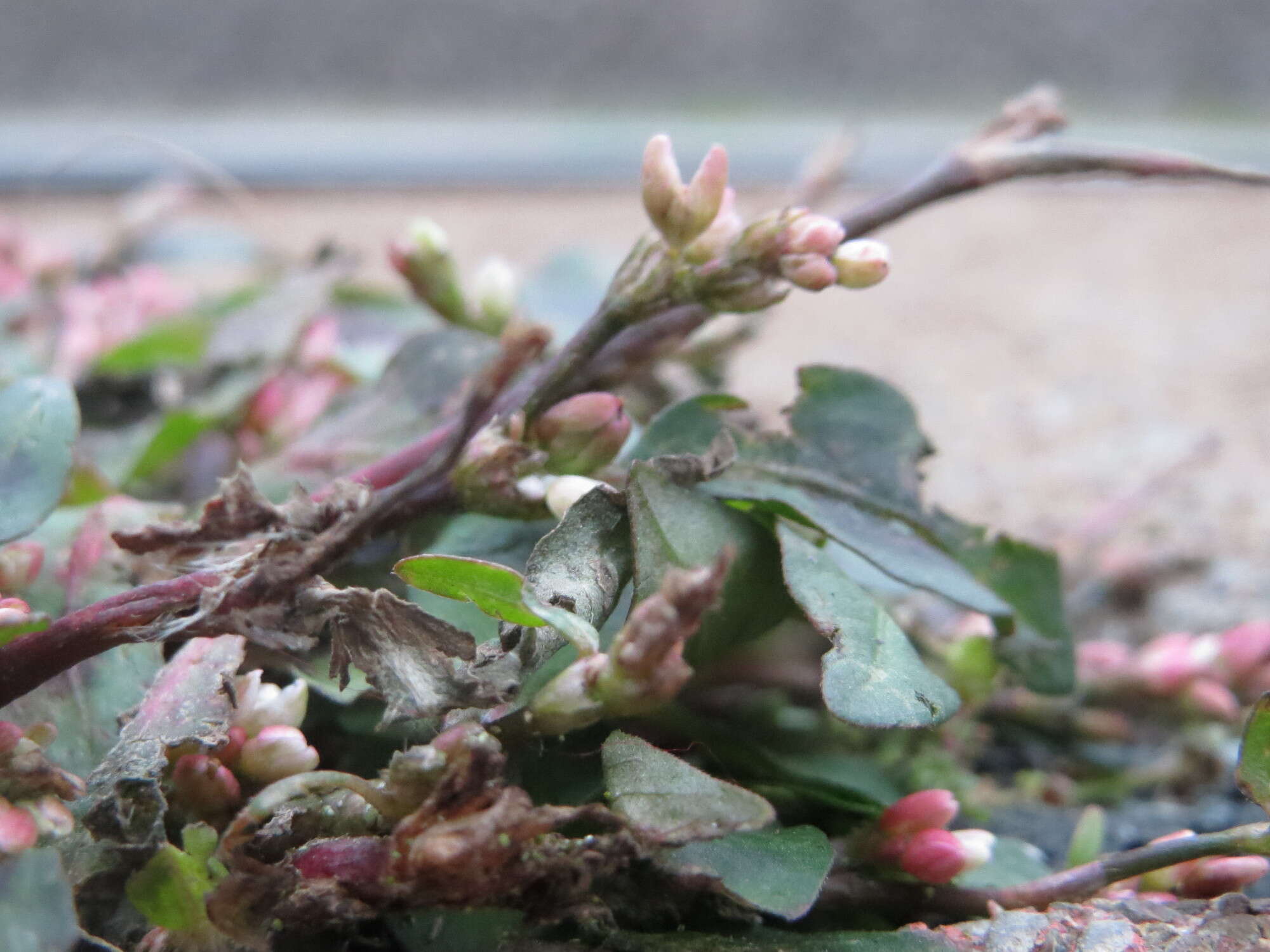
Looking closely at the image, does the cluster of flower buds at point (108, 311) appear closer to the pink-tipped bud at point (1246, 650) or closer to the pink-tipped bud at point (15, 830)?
the pink-tipped bud at point (15, 830)

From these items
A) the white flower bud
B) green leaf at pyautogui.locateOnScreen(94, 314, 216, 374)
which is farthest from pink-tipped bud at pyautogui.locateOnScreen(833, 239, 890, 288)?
green leaf at pyautogui.locateOnScreen(94, 314, 216, 374)

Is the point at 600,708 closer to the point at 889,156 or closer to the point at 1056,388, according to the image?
the point at 1056,388

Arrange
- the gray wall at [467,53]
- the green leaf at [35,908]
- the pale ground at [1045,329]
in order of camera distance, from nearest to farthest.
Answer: the green leaf at [35,908] < the pale ground at [1045,329] < the gray wall at [467,53]

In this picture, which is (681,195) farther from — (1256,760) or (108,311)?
(108,311)

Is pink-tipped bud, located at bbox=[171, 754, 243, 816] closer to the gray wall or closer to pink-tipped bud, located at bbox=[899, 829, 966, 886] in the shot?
pink-tipped bud, located at bbox=[899, 829, 966, 886]

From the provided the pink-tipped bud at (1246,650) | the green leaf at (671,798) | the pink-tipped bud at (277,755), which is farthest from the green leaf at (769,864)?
the pink-tipped bud at (1246,650)

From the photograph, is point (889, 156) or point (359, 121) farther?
point (359, 121)

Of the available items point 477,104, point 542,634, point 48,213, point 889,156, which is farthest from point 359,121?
point 542,634
